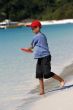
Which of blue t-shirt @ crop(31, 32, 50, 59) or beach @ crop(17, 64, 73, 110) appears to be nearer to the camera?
beach @ crop(17, 64, 73, 110)

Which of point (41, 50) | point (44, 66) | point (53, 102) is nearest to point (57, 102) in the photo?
point (53, 102)

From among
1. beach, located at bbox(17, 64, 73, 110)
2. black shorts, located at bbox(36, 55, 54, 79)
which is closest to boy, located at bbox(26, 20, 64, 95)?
black shorts, located at bbox(36, 55, 54, 79)

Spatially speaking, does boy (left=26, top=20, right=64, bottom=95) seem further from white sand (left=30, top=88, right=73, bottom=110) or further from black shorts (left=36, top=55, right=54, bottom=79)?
white sand (left=30, top=88, right=73, bottom=110)

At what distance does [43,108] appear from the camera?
22.9 ft

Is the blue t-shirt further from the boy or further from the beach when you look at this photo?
the beach

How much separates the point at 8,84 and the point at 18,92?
4.78 ft

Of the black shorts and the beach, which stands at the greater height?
the black shorts

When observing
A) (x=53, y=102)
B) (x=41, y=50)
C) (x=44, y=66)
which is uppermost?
(x=41, y=50)

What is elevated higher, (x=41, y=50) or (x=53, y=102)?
(x=41, y=50)

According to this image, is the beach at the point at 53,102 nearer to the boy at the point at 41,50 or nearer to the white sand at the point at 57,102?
the white sand at the point at 57,102

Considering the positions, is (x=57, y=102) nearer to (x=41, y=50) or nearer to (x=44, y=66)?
(x=44, y=66)

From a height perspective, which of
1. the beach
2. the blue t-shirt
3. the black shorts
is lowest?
the beach

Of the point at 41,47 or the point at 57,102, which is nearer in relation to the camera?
the point at 57,102

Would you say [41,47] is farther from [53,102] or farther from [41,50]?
[53,102]
